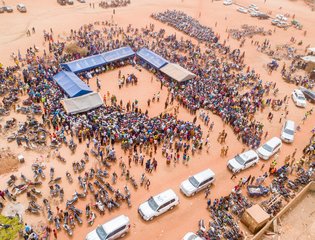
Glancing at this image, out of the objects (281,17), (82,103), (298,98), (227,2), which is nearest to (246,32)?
(281,17)

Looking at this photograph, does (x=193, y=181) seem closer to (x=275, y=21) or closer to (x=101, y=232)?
(x=101, y=232)

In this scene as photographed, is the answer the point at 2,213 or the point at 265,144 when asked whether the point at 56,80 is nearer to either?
the point at 2,213

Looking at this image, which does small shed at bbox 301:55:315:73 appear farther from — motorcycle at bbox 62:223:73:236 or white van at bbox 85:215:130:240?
motorcycle at bbox 62:223:73:236

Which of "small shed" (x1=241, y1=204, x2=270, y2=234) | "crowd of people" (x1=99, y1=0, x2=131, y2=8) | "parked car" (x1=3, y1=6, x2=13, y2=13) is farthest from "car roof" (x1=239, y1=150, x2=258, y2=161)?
"parked car" (x1=3, y1=6, x2=13, y2=13)

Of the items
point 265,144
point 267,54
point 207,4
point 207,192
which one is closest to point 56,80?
point 207,192

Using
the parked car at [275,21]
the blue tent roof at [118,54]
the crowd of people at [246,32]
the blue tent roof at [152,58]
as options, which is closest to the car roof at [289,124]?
the blue tent roof at [152,58]

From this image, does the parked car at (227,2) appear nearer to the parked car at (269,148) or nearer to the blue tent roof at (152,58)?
the blue tent roof at (152,58)
